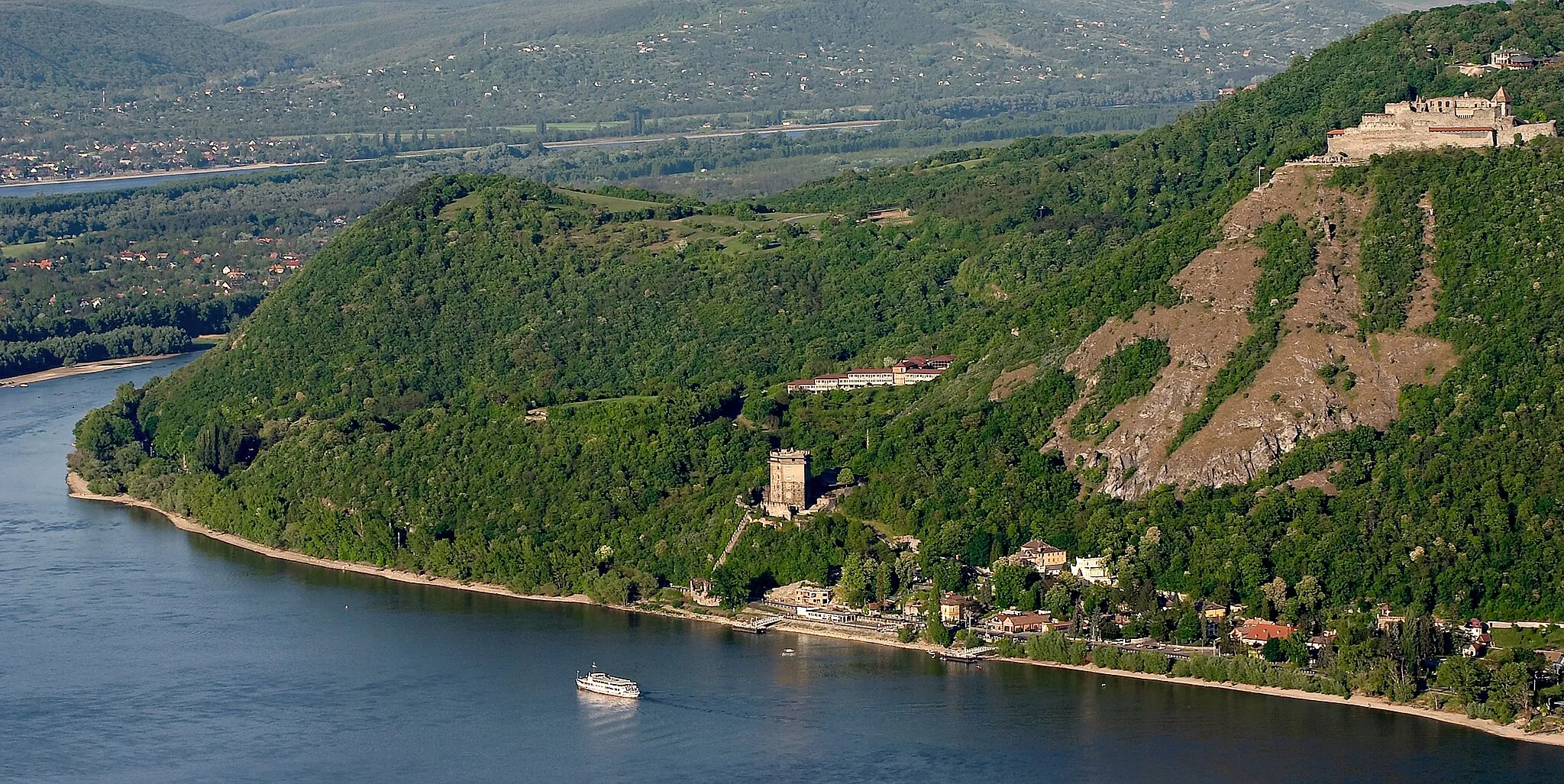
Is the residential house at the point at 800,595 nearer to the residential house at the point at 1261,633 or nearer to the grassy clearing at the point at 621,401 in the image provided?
the residential house at the point at 1261,633

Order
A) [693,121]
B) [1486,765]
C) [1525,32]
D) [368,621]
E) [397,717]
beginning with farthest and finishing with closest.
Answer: [693,121], [1525,32], [368,621], [397,717], [1486,765]

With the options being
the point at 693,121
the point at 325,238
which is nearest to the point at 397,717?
the point at 325,238

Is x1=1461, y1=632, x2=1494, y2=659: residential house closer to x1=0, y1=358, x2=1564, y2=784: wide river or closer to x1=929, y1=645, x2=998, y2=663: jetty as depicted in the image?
x1=0, y1=358, x2=1564, y2=784: wide river

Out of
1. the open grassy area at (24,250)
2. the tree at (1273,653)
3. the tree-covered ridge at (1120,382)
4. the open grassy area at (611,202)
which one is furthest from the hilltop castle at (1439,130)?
the open grassy area at (24,250)

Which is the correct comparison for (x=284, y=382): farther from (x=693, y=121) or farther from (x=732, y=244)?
(x=693, y=121)

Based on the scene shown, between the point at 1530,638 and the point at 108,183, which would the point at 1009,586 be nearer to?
the point at 1530,638

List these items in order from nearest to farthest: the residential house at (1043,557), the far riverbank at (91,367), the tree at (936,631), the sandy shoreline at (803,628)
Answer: the sandy shoreline at (803,628), the tree at (936,631), the residential house at (1043,557), the far riverbank at (91,367)
